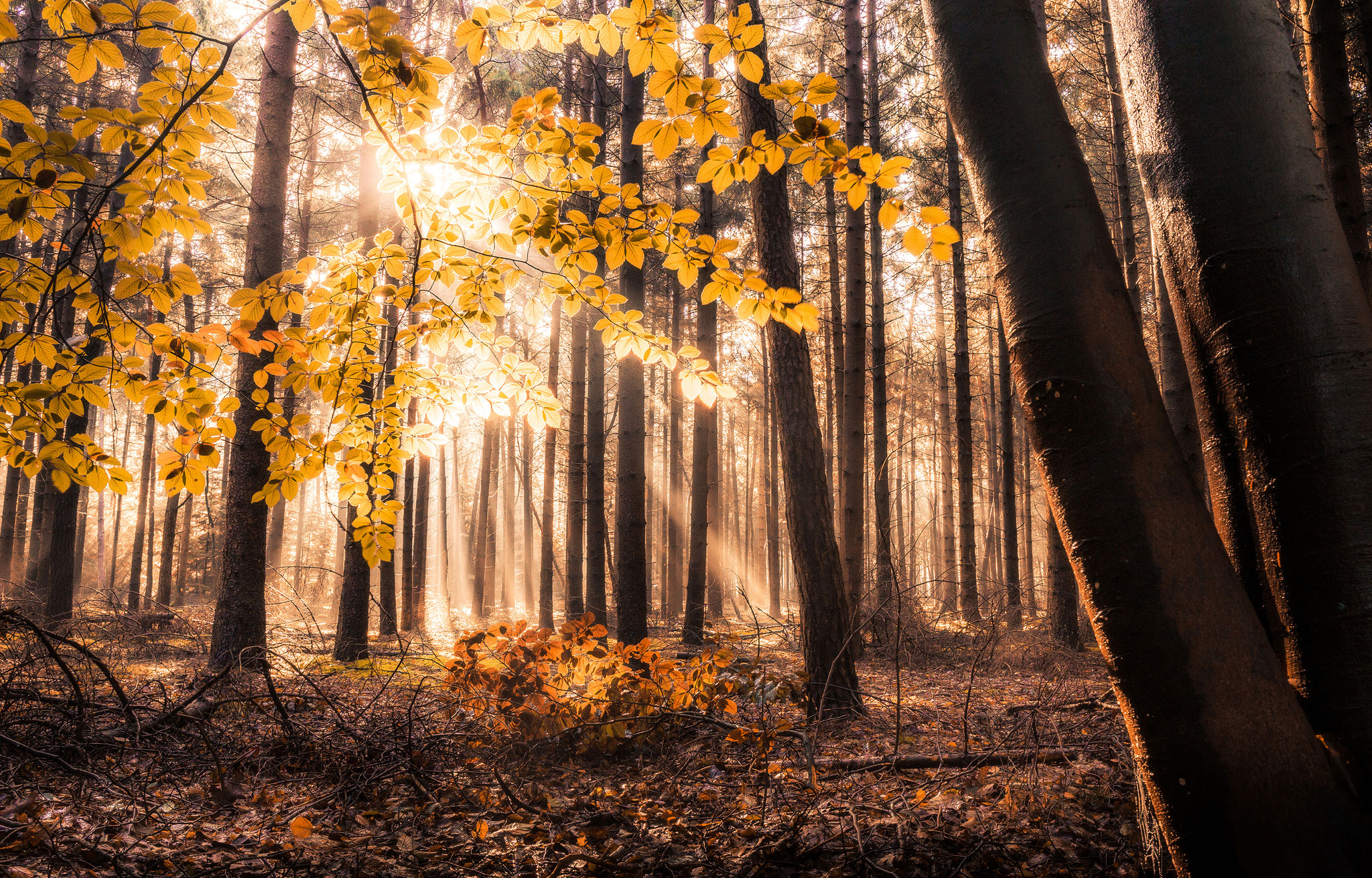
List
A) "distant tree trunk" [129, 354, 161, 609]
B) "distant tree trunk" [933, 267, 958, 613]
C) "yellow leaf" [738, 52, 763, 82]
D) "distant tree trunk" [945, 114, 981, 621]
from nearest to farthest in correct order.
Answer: "yellow leaf" [738, 52, 763, 82]
"distant tree trunk" [945, 114, 981, 621]
"distant tree trunk" [933, 267, 958, 613]
"distant tree trunk" [129, 354, 161, 609]

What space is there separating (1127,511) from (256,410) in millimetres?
6262

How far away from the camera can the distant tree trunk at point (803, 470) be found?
4422 mm

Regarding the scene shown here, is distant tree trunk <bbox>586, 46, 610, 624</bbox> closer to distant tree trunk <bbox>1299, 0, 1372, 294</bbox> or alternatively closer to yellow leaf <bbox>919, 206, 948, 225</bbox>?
distant tree trunk <bbox>1299, 0, 1372, 294</bbox>

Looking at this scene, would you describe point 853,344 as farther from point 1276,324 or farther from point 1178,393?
point 1276,324

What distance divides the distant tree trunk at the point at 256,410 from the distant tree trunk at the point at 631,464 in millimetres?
3273

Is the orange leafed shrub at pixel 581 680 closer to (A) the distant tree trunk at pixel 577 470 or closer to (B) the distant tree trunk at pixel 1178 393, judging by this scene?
(B) the distant tree trunk at pixel 1178 393

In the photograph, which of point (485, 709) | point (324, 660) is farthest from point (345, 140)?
point (485, 709)

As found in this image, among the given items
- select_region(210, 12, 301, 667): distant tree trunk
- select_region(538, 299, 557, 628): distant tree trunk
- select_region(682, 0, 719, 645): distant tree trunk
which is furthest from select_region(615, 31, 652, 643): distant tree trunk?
select_region(538, 299, 557, 628): distant tree trunk

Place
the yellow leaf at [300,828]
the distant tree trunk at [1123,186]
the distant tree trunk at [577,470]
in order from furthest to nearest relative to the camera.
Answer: the distant tree trunk at [577,470] → the distant tree trunk at [1123,186] → the yellow leaf at [300,828]

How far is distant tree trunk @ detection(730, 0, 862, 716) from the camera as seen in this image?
442 centimetres

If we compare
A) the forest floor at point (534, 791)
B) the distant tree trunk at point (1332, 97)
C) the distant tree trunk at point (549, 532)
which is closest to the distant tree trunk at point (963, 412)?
the forest floor at point (534, 791)

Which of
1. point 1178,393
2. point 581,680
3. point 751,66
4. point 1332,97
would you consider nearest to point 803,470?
point 581,680

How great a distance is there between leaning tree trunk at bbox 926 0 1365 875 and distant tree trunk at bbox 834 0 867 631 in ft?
19.7

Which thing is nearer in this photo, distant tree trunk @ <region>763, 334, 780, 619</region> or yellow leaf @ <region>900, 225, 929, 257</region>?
yellow leaf @ <region>900, 225, 929, 257</region>
